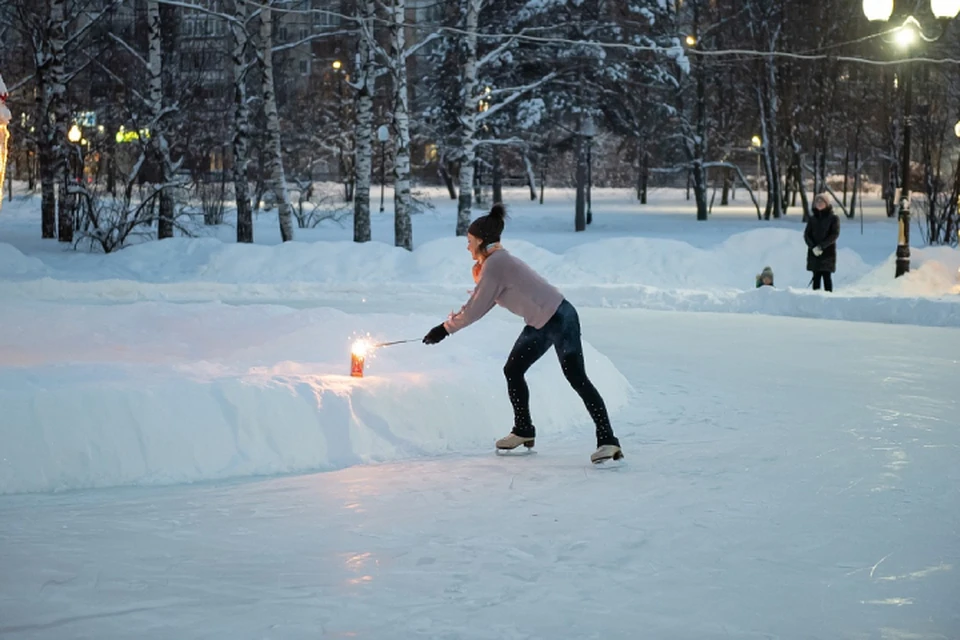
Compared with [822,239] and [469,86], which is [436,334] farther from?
[469,86]

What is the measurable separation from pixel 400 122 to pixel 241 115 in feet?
11.8

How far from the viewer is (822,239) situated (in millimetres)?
18719

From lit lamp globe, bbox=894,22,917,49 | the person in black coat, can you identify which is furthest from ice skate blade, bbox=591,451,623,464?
lit lamp globe, bbox=894,22,917,49

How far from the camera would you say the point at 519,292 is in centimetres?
799

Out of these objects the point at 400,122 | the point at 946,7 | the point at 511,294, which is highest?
the point at 946,7

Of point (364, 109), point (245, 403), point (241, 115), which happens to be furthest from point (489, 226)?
point (241, 115)

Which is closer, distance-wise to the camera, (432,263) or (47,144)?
(432,263)

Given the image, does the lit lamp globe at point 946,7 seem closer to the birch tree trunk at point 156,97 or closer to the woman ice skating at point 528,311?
the woman ice skating at point 528,311

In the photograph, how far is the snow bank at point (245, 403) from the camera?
24.8ft

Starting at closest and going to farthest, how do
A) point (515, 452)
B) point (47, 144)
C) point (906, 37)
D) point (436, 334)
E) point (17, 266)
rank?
1. point (436, 334)
2. point (515, 452)
3. point (906, 37)
4. point (17, 266)
5. point (47, 144)

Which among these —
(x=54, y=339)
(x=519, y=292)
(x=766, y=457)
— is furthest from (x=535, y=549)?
(x=54, y=339)

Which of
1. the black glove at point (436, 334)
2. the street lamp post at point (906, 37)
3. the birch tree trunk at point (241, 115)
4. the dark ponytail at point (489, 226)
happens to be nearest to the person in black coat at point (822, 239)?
the street lamp post at point (906, 37)

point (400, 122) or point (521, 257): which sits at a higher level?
point (400, 122)

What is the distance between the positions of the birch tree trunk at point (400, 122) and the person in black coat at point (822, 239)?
32.3 feet
